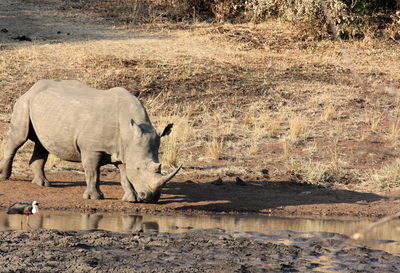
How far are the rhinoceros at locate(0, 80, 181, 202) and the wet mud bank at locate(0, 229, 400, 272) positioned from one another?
5.62 ft

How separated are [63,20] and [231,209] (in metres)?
14.7

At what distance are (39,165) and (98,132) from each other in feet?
4.62

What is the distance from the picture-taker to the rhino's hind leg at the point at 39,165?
11.0 m

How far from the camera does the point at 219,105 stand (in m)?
16.7

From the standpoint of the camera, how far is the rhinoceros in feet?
32.0

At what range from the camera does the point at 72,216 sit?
9.34 meters

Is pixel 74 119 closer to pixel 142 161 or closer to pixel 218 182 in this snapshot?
pixel 142 161

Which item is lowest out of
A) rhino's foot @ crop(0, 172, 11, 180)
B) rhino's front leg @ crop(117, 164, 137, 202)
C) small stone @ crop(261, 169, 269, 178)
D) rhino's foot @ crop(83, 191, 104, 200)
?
small stone @ crop(261, 169, 269, 178)

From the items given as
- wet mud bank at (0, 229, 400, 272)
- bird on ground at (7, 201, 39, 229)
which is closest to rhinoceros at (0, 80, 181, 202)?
bird on ground at (7, 201, 39, 229)

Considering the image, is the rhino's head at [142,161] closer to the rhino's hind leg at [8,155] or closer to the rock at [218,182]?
the rhino's hind leg at [8,155]

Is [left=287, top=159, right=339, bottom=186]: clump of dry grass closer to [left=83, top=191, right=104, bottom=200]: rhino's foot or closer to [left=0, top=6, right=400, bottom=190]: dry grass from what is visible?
[left=0, top=6, right=400, bottom=190]: dry grass

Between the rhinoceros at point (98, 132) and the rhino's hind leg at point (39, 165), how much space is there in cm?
27

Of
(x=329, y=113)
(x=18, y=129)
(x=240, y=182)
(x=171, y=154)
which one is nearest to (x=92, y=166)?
(x=18, y=129)

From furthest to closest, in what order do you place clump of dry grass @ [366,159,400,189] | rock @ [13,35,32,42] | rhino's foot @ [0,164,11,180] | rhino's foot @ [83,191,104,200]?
rock @ [13,35,32,42], clump of dry grass @ [366,159,400,189], rhino's foot @ [0,164,11,180], rhino's foot @ [83,191,104,200]
